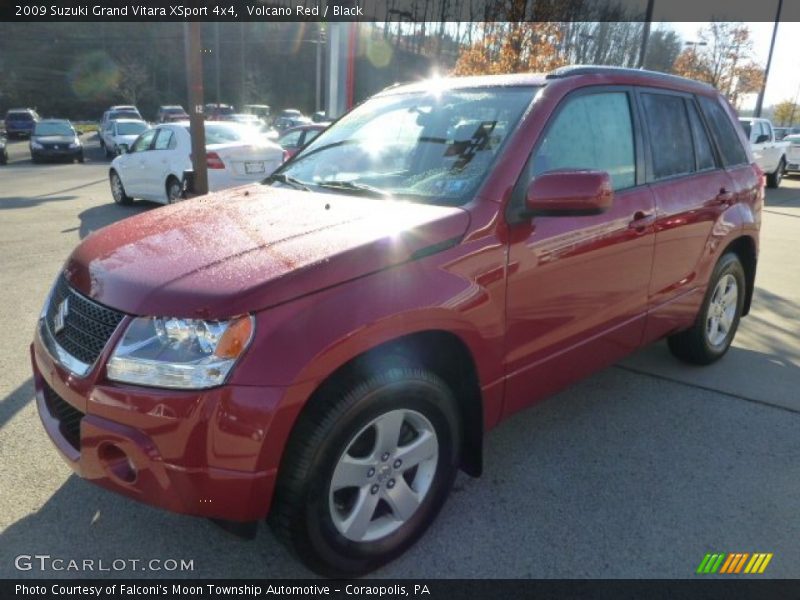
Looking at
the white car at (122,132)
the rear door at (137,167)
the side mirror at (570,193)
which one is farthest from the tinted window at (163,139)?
the white car at (122,132)

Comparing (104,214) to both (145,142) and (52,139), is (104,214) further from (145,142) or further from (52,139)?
(52,139)

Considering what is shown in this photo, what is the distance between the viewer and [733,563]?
8.29 feet

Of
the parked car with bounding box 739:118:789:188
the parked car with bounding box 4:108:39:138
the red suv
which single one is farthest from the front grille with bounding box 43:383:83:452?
the parked car with bounding box 4:108:39:138

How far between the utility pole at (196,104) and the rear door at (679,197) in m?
5.60

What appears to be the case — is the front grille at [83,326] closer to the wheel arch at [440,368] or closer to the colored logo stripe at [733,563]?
the wheel arch at [440,368]

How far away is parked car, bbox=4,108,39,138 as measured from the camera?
39031 millimetres

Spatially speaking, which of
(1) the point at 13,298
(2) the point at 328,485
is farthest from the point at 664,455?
(1) the point at 13,298

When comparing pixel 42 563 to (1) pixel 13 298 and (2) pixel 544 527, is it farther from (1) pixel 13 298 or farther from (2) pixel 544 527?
(1) pixel 13 298

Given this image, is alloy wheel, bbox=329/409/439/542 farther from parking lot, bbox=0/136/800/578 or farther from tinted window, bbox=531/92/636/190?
tinted window, bbox=531/92/636/190

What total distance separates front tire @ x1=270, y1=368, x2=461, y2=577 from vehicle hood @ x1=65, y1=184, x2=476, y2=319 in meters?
0.42

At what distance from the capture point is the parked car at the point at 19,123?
39031 mm

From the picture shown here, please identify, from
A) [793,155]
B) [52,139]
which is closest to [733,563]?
[793,155]
